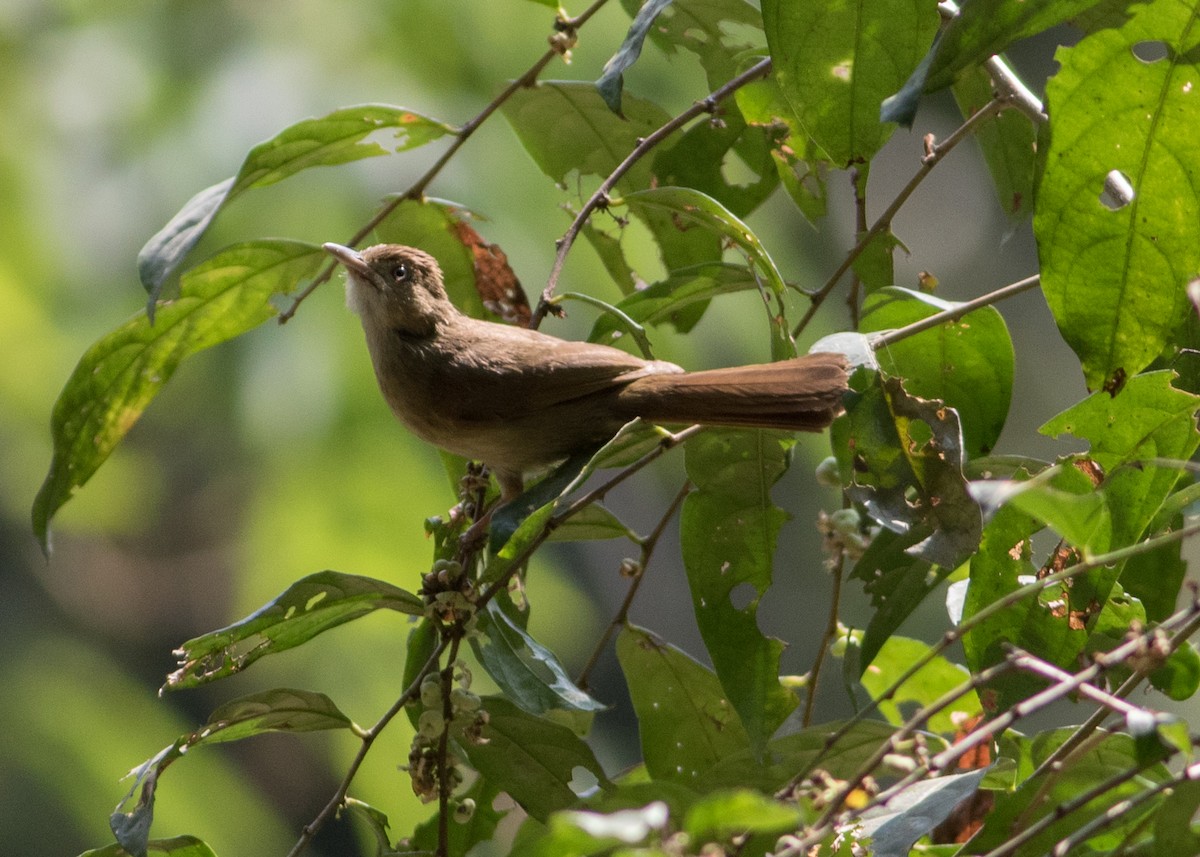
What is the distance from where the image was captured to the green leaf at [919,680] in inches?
99.6

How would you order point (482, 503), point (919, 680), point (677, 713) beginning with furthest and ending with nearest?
point (482, 503) → point (919, 680) → point (677, 713)

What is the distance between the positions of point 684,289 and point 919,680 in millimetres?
966

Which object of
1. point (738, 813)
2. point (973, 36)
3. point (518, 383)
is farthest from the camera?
point (518, 383)

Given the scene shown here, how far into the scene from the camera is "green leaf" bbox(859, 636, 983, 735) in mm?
2529

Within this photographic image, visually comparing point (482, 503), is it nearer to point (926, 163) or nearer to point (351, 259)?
point (351, 259)

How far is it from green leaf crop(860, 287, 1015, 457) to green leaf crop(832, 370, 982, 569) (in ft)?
0.88

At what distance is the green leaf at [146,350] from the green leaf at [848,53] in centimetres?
120

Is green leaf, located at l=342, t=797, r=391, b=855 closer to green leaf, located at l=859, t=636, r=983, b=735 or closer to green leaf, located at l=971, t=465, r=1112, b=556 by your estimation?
green leaf, located at l=859, t=636, r=983, b=735

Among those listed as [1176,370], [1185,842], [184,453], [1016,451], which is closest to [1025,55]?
[1016,451]

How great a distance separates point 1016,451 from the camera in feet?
30.2

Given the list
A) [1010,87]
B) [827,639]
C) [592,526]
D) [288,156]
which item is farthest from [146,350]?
[1010,87]

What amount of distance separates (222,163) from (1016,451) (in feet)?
20.3

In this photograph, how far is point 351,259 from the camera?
3.00 m

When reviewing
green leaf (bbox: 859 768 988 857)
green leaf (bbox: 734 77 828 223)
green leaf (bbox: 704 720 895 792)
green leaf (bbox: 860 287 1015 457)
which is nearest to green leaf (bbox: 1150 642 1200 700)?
green leaf (bbox: 859 768 988 857)
